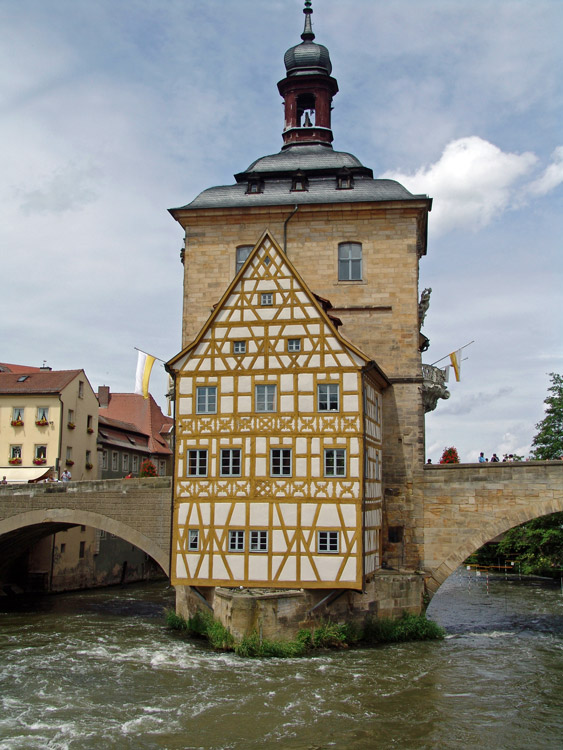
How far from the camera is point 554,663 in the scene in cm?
2002

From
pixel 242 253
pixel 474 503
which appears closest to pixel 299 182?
pixel 242 253

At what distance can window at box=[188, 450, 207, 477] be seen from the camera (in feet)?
72.7

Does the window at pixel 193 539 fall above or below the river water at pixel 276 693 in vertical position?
above

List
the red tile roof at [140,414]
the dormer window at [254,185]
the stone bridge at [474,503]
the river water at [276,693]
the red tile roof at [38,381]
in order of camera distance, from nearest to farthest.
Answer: the river water at [276,693], the stone bridge at [474,503], the dormer window at [254,185], the red tile roof at [38,381], the red tile roof at [140,414]

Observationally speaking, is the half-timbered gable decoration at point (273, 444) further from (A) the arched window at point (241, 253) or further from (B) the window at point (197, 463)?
(A) the arched window at point (241, 253)

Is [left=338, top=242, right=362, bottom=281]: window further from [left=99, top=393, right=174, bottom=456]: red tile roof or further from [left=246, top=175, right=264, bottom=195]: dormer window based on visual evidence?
[left=99, top=393, right=174, bottom=456]: red tile roof

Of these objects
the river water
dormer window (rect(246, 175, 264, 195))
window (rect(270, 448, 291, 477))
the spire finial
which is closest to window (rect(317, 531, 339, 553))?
window (rect(270, 448, 291, 477))

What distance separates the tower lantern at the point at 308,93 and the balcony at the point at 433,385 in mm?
10017

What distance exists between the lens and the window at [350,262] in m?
26.4

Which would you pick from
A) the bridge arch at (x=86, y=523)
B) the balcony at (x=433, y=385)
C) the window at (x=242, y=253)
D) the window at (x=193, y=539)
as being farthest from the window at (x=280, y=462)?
the window at (x=242, y=253)

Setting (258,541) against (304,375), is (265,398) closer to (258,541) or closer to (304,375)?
(304,375)

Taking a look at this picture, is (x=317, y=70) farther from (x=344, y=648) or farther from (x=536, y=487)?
(x=344, y=648)

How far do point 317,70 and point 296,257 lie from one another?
9007mm

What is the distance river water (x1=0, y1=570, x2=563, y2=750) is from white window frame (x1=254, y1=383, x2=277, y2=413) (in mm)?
6252
